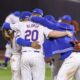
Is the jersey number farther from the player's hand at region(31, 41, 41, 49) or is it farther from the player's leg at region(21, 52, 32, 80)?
the player's leg at region(21, 52, 32, 80)

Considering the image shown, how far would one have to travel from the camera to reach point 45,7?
77.9 feet

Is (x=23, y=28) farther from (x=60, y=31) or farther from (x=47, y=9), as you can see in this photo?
(x=47, y=9)

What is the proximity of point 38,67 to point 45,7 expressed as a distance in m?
15.2

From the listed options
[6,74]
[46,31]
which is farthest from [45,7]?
[46,31]

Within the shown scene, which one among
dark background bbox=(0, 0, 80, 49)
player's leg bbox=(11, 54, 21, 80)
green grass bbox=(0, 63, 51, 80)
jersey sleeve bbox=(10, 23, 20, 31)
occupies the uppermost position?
dark background bbox=(0, 0, 80, 49)

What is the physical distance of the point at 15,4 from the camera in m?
23.1

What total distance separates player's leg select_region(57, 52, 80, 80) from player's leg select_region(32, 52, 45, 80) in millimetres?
526

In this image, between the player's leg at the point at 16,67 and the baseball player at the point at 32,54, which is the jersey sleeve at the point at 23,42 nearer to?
the baseball player at the point at 32,54

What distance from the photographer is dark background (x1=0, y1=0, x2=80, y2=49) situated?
2302cm

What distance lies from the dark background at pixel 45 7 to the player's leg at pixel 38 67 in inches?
559

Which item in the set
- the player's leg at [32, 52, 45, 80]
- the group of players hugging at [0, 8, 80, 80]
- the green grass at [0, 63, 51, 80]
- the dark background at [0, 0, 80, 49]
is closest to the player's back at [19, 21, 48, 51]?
the group of players hugging at [0, 8, 80, 80]

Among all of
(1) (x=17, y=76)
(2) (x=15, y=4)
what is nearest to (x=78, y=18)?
(2) (x=15, y=4)

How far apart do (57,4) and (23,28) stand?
15325mm

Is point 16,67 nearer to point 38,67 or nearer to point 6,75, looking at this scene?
point 38,67
